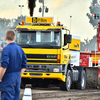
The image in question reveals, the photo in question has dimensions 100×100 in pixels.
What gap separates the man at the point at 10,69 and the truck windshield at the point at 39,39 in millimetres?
8349

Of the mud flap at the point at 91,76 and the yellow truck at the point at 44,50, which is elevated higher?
the yellow truck at the point at 44,50

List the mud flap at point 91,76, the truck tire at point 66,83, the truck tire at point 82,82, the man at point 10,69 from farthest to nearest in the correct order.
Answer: the mud flap at point 91,76 → the truck tire at point 82,82 → the truck tire at point 66,83 → the man at point 10,69

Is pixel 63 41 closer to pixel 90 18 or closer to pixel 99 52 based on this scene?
pixel 99 52

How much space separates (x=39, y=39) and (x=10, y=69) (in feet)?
28.4

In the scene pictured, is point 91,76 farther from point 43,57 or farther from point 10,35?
point 10,35

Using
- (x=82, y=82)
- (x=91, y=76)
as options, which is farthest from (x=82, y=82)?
(x=91, y=76)

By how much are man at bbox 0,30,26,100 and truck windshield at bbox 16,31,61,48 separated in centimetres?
835

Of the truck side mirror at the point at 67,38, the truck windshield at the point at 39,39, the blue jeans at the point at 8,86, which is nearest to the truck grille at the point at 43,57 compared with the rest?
the truck windshield at the point at 39,39

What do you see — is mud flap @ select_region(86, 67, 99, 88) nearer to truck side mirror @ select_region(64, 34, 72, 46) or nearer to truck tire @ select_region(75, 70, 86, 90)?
truck tire @ select_region(75, 70, 86, 90)

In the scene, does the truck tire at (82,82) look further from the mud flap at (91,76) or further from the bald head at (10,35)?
the bald head at (10,35)

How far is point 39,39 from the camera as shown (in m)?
15.7

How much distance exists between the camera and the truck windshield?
51.2 ft

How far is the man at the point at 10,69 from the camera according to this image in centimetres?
703

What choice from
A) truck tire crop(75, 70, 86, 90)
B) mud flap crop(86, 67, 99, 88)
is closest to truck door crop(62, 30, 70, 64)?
truck tire crop(75, 70, 86, 90)
